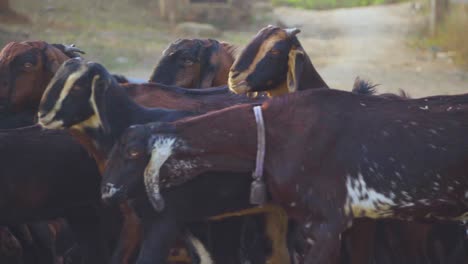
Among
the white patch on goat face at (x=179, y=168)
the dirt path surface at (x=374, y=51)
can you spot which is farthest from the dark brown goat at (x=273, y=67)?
the dirt path surface at (x=374, y=51)

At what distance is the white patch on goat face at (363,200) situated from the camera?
4.51 meters

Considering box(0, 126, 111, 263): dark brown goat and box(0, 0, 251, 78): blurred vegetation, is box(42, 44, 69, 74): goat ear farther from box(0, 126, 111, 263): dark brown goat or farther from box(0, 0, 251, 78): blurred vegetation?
box(0, 0, 251, 78): blurred vegetation

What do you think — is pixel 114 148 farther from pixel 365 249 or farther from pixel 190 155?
pixel 365 249

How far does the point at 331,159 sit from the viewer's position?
178 inches

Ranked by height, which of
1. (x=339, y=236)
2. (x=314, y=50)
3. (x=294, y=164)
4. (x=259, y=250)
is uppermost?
(x=294, y=164)

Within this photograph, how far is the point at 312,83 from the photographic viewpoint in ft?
19.8

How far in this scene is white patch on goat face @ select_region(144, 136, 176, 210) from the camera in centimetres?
446

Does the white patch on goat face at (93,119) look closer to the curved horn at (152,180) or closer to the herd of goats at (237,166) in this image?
the herd of goats at (237,166)

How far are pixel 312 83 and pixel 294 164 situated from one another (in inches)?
63.8

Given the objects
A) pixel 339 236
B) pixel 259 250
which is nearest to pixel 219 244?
pixel 259 250

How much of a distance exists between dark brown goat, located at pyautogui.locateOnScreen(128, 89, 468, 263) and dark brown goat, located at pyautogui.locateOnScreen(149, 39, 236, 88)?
2.08 meters

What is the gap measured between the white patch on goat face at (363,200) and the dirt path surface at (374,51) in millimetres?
8344

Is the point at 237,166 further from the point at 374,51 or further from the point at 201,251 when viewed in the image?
the point at 374,51

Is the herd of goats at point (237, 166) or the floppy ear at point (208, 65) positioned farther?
the floppy ear at point (208, 65)
